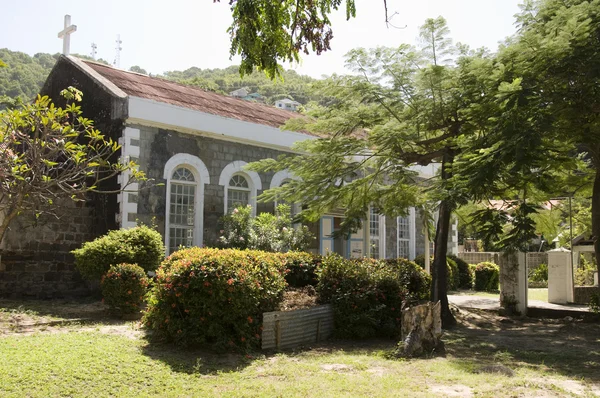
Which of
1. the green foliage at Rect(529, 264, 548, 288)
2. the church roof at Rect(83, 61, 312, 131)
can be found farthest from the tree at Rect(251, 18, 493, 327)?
the green foliage at Rect(529, 264, 548, 288)

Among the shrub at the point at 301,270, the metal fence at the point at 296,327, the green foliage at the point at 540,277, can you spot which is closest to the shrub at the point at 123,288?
the shrub at the point at 301,270

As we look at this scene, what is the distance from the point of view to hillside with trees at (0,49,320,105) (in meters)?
38.5

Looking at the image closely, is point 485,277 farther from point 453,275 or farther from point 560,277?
point 560,277

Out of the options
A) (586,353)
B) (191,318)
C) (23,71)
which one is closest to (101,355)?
(191,318)

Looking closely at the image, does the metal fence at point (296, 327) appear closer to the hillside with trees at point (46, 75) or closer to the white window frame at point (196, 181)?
the hillside with trees at point (46, 75)

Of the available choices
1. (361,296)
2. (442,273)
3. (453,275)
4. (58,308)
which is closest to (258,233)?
(442,273)

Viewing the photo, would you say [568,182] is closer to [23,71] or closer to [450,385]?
[450,385]

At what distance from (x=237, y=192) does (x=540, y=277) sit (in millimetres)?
15859

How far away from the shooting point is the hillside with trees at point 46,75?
38500 mm

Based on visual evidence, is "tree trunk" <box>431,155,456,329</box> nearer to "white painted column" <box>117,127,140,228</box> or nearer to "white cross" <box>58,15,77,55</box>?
"white painted column" <box>117,127,140,228</box>

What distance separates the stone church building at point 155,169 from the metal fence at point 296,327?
2.65 metres

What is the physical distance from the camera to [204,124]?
15.1 m

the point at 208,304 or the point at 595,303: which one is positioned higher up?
the point at 208,304

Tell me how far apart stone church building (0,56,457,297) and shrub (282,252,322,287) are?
0.76 m
